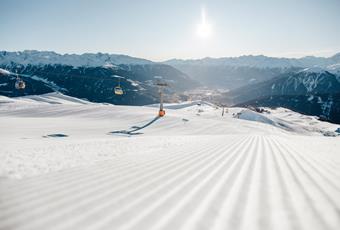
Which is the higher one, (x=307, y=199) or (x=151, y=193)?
(x=307, y=199)

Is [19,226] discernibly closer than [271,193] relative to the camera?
Yes

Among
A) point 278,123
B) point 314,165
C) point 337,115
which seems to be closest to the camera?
point 314,165

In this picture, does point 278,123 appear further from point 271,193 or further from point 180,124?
point 271,193

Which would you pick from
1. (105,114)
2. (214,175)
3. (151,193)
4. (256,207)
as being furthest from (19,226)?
(105,114)

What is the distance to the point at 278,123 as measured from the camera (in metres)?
71.4

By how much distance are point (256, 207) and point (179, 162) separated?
456 centimetres

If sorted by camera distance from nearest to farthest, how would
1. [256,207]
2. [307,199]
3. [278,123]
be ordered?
[256,207] < [307,199] < [278,123]

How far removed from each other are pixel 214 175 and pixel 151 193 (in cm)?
238

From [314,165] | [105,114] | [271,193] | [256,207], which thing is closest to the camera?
[256,207]

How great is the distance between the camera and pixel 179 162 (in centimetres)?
888

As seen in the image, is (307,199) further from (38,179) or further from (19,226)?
(38,179)

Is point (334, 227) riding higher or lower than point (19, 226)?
higher

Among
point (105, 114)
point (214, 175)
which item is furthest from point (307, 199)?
point (105, 114)

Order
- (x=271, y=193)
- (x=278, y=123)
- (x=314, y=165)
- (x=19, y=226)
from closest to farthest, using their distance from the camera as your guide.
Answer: (x=19, y=226) → (x=271, y=193) → (x=314, y=165) → (x=278, y=123)
